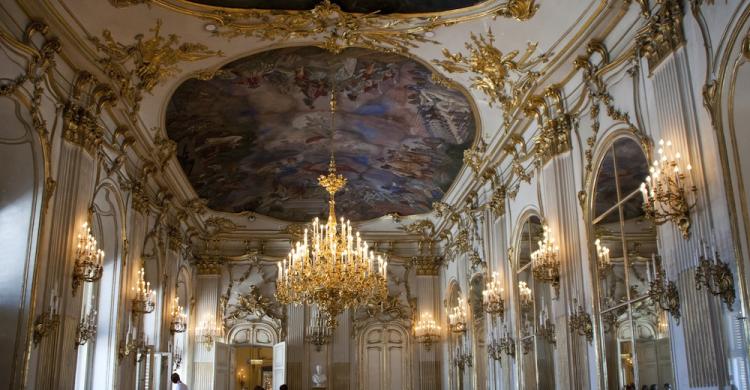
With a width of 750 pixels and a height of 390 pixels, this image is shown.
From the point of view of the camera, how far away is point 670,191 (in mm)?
7605

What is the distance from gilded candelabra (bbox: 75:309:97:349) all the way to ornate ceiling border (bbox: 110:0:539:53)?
15.9 feet

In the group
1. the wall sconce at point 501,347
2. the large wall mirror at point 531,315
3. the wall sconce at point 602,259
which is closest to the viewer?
the wall sconce at point 602,259

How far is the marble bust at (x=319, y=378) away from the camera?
2062 centimetres

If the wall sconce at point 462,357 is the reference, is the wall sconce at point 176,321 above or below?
above

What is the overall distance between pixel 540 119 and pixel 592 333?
12.1 ft

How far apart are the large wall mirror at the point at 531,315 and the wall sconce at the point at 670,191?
4354 mm

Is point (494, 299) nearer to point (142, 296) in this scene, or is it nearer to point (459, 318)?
point (459, 318)

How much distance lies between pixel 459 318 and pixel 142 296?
7.93 meters

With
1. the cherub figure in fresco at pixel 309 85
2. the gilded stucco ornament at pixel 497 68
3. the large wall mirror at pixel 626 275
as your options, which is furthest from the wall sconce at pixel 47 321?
the large wall mirror at pixel 626 275

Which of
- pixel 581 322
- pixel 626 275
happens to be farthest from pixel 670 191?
pixel 581 322

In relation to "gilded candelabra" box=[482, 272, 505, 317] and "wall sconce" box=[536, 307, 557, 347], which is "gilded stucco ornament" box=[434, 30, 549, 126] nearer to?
"wall sconce" box=[536, 307, 557, 347]

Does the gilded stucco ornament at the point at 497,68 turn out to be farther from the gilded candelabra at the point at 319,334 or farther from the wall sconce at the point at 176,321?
the gilded candelabra at the point at 319,334

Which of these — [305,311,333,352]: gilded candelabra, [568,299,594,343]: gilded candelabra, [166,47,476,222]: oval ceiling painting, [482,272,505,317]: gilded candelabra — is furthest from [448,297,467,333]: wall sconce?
[568,299,594,343]: gilded candelabra

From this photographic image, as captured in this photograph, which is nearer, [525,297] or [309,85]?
[525,297]
